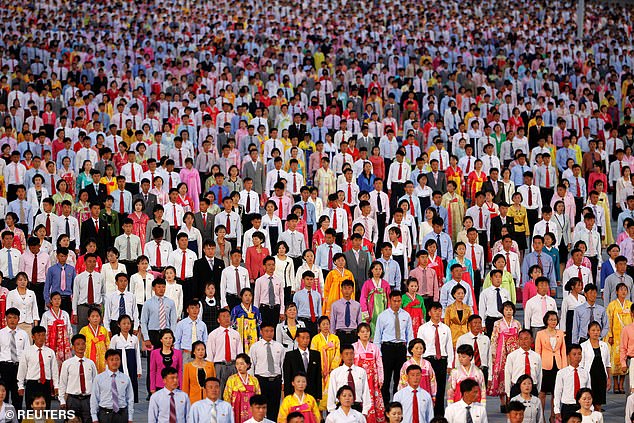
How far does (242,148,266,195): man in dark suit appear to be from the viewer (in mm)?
25672

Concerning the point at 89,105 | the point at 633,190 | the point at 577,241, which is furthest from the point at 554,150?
the point at 89,105

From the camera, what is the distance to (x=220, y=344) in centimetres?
1684

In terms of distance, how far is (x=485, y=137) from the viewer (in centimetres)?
2858

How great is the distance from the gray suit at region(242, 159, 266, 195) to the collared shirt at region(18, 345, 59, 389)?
9.73 metres

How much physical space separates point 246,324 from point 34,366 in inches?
116

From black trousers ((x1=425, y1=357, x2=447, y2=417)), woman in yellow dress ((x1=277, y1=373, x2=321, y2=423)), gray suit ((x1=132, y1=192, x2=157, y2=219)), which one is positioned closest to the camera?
woman in yellow dress ((x1=277, y1=373, x2=321, y2=423))

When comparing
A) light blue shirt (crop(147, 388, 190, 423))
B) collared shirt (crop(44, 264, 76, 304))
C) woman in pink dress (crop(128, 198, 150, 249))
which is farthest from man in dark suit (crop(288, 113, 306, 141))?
light blue shirt (crop(147, 388, 190, 423))

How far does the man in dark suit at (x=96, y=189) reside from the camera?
23719mm

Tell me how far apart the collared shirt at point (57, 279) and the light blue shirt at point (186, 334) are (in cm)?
292

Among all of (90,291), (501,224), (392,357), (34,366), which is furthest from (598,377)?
(90,291)

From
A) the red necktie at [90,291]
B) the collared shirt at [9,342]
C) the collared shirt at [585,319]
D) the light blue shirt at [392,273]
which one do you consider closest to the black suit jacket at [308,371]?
the collared shirt at [9,342]

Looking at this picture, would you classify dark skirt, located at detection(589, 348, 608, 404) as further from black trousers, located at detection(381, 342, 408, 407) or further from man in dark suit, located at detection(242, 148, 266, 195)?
man in dark suit, located at detection(242, 148, 266, 195)

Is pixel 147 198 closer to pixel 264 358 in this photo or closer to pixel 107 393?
pixel 264 358

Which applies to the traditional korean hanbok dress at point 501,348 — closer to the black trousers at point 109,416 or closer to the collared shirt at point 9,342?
the black trousers at point 109,416
